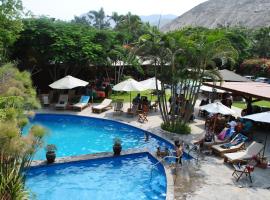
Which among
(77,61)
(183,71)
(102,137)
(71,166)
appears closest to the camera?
(71,166)

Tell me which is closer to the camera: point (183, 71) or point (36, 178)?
point (36, 178)

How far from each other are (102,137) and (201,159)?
6.46m

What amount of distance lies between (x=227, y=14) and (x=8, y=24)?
11158 centimetres

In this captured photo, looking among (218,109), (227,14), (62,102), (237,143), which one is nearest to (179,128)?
(218,109)

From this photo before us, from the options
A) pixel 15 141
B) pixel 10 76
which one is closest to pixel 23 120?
pixel 15 141

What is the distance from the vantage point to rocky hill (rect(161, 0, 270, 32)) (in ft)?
343

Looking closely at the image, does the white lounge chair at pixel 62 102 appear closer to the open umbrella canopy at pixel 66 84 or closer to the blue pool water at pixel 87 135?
the blue pool water at pixel 87 135

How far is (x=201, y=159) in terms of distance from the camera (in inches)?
546

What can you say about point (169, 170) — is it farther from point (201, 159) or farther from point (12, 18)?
point (12, 18)

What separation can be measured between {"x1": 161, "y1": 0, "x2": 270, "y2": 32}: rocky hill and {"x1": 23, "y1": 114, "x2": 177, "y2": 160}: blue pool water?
85134 millimetres

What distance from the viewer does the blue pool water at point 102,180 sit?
37.4ft

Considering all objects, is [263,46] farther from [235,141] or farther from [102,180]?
[102,180]

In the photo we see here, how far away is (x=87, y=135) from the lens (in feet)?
61.4

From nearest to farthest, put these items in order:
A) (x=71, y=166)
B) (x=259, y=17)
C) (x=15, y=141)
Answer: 1. (x=15, y=141)
2. (x=71, y=166)
3. (x=259, y=17)
